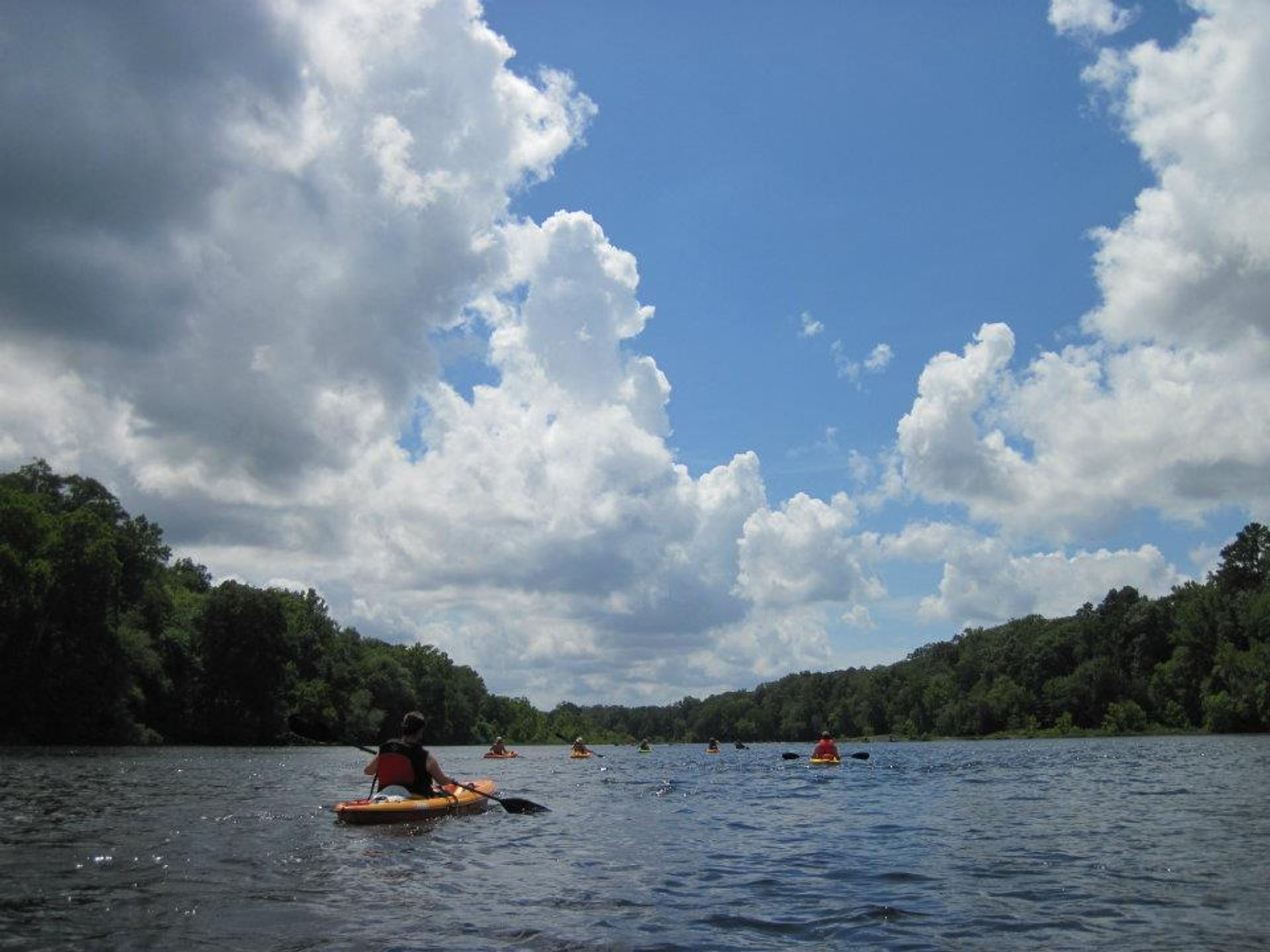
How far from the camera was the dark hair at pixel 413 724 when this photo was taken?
1817 cm

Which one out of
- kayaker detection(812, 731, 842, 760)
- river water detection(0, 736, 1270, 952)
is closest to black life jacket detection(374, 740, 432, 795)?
river water detection(0, 736, 1270, 952)

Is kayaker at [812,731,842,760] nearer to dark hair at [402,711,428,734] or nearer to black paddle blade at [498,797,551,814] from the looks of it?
black paddle blade at [498,797,551,814]

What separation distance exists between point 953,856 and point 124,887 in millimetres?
10374

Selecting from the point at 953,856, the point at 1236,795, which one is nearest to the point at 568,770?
the point at 1236,795

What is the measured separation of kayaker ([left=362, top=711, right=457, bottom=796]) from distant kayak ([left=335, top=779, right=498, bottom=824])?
0.30m

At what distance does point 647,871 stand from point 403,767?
23.4ft

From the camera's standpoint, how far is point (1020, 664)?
128 meters

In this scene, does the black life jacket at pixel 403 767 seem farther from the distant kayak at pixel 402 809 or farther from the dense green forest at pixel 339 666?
the dense green forest at pixel 339 666

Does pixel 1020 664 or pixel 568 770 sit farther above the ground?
pixel 1020 664

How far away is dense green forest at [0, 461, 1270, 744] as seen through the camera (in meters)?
55.8

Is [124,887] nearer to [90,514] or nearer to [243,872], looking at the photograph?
[243,872]

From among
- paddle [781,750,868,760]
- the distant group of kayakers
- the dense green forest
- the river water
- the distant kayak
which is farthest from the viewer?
the dense green forest

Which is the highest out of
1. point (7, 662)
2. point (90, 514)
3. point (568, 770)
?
point (90, 514)

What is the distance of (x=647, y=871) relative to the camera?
12906 mm
